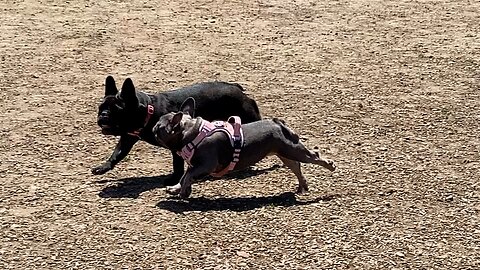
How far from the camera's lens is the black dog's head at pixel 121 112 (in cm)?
694

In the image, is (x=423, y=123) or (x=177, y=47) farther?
(x=177, y=47)

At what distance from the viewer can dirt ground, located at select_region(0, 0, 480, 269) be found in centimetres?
587

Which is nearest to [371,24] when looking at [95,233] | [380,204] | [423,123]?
[423,123]

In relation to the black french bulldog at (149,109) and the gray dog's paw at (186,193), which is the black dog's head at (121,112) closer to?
the black french bulldog at (149,109)

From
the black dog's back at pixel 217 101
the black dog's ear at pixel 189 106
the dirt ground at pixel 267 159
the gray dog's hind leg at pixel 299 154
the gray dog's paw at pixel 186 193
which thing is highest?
the black dog's ear at pixel 189 106

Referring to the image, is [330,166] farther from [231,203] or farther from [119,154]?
[119,154]

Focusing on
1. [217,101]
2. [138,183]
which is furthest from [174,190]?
[217,101]

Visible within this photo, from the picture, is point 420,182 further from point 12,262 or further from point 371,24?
point 371,24

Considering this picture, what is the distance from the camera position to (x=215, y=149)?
6.50 m

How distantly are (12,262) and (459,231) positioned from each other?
10.1ft

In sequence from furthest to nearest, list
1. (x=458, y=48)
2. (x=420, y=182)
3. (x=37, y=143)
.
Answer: (x=458, y=48) → (x=37, y=143) → (x=420, y=182)

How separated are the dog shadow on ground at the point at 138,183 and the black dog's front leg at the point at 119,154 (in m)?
0.12

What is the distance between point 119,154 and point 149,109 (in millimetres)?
524

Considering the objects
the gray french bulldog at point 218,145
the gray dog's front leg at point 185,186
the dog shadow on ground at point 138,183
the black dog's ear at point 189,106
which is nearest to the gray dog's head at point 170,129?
the gray french bulldog at point 218,145
